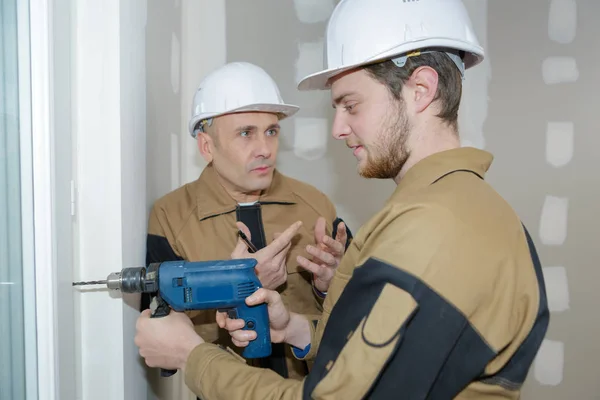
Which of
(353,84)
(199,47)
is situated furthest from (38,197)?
(199,47)

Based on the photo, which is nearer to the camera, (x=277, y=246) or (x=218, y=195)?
(x=277, y=246)

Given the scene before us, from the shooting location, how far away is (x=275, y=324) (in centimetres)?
133

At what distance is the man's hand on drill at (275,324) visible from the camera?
1212 mm

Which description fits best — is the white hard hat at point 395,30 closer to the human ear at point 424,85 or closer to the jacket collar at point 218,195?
the human ear at point 424,85

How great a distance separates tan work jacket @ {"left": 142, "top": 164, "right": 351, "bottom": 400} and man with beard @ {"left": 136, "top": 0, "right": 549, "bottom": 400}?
43 cm

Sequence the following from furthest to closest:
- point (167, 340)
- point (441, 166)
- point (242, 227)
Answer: point (242, 227) → point (167, 340) → point (441, 166)

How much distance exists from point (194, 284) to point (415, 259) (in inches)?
24.4

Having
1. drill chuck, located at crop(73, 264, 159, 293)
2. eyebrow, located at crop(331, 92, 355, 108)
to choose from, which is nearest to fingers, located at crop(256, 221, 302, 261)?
drill chuck, located at crop(73, 264, 159, 293)

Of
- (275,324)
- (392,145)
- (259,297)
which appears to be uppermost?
(392,145)

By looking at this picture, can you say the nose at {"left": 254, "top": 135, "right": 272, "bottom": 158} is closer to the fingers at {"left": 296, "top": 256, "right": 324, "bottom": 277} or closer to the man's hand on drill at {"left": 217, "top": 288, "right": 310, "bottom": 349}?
the fingers at {"left": 296, "top": 256, "right": 324, "bottom": 277}

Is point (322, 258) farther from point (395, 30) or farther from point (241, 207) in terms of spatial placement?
point (395, 30)

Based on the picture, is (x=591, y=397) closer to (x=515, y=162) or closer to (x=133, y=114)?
(x=515, y=162)

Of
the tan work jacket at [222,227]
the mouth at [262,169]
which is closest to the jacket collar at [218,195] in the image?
the tan work jacket at [222,227]

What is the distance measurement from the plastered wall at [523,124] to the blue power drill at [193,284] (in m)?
1.18
